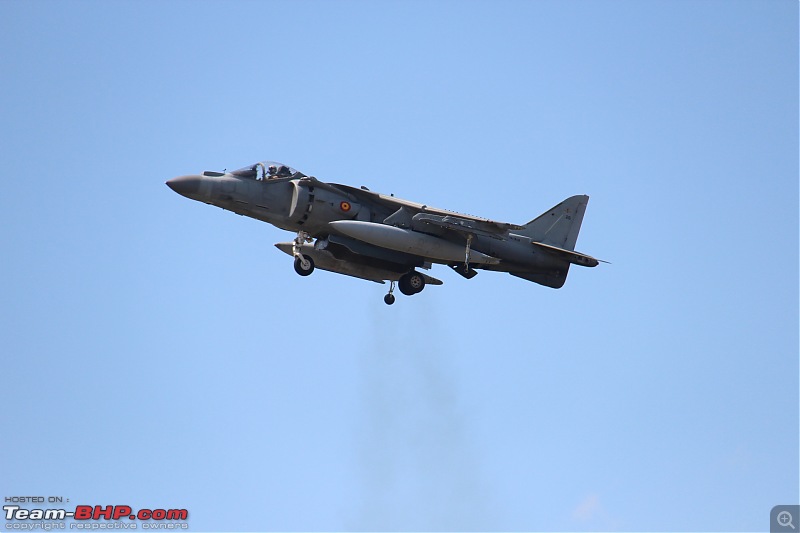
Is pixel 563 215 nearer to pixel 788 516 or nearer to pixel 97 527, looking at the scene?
pixel 788 516

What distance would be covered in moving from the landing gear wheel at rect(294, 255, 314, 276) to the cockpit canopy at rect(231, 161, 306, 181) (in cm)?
203

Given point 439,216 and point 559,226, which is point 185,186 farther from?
point 559,226

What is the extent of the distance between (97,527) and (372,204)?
32.2ft

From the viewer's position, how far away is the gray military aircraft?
97.2ft

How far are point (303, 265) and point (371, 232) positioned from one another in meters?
2.38

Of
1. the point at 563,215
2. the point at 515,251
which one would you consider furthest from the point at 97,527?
the point at 563,215

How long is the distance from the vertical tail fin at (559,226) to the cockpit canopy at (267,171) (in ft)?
20.1

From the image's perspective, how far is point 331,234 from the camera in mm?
30516

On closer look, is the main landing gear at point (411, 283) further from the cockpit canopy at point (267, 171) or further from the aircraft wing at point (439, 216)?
the cockpit canopy at point (267, 171)

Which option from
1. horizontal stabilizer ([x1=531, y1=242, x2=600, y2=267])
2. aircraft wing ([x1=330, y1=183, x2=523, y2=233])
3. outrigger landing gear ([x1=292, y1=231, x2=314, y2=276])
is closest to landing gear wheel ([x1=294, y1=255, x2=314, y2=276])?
outrigger landing gear ([x1=292, y1=231, x2=314, y2=276])

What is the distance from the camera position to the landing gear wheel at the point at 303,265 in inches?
1212

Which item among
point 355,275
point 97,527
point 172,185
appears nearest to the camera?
point 97,527

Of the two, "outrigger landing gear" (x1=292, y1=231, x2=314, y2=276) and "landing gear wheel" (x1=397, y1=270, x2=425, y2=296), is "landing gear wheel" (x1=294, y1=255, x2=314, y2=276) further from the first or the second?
"landing gear wheel" (x1=397, y1=270, x2=425, y2=296)

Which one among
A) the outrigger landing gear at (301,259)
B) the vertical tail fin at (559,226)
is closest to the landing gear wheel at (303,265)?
the outrigger landing gear at (301,259)
